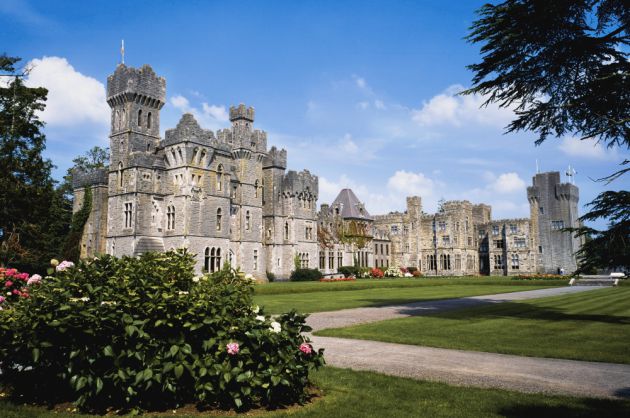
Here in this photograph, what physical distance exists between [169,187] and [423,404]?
37584mm

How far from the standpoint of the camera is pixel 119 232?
41125mm

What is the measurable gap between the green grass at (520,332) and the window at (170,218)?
91.7ft

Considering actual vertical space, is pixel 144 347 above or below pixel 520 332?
above

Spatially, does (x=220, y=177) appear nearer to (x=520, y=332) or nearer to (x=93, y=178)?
(x=93, y=178)

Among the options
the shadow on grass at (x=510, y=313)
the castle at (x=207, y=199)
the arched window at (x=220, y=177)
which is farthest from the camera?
the arched window at (x=220, y=177)

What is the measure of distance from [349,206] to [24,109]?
142 feet

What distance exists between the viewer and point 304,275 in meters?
50.8

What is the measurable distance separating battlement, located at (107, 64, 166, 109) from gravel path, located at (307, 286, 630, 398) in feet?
119

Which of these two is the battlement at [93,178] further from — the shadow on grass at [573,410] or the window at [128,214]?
the shadow on grass at [573,410]

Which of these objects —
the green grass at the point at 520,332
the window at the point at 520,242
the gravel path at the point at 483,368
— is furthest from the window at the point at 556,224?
the gravel path at the point at 483,368

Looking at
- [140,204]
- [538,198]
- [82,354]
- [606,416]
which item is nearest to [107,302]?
[82,354]

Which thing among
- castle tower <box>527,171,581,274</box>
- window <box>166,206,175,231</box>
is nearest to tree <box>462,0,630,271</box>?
window <box>166,206,175,231</box>

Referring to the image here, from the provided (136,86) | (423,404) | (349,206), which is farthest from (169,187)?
(423,404)

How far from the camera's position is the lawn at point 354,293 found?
2309 centimetres
